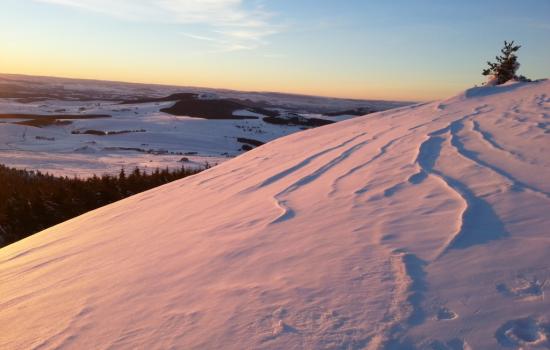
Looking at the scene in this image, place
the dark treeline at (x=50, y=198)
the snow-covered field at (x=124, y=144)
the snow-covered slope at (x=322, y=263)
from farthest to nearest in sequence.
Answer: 1. the snow-covered field at (x=124, y=144)
2. the dark treeline at (x=50, y=198)
3. the snow-covered slope at (x=322, y=263)

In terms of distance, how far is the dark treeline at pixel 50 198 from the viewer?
26.6 ft

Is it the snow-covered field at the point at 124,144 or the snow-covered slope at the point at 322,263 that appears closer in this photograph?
the snow-covered slope at the point at 322,263

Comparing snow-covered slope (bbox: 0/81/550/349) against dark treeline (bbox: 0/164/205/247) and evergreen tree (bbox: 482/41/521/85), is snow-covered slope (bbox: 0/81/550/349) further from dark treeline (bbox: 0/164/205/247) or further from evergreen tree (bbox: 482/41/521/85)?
evergreen tree (bbox: 482/41/521/85)

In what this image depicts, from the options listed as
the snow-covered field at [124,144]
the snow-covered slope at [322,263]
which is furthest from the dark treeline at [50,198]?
the snow-covered field at [124,144]

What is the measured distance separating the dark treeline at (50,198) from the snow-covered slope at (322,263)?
2527 mm

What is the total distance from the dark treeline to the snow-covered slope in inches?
99.5

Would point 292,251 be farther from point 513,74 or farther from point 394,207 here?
point 513,74

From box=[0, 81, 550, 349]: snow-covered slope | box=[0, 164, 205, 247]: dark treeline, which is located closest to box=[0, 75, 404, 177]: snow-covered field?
box=[0, 164, 205, 247]: dark treeline

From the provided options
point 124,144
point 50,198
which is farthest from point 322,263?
point 124,144

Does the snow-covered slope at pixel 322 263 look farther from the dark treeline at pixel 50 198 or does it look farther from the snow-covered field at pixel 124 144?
the snow-covered field at pixel 124 144

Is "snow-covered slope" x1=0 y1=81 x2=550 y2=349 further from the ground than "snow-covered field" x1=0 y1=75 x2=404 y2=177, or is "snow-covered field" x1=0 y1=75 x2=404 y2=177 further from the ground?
"snow-covered slope" x1=0 y1=81 x2=550 y2=349

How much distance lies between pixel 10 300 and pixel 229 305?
6.16 ft

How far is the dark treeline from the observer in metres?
8.12

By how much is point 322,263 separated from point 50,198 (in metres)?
7.28
